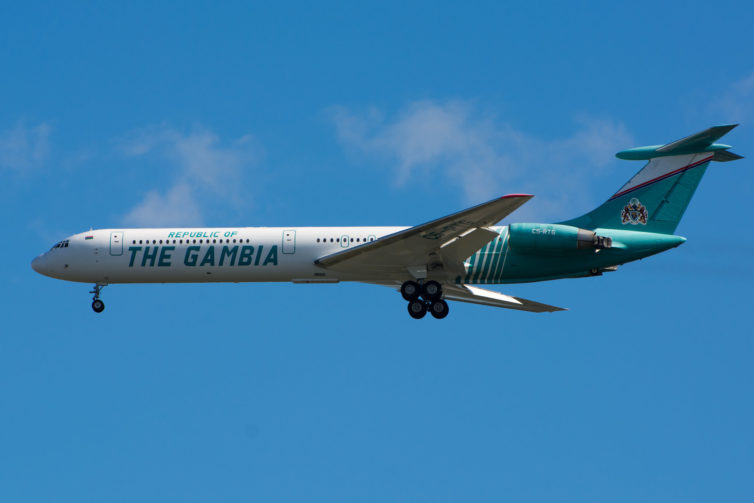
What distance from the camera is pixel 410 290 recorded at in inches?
1539

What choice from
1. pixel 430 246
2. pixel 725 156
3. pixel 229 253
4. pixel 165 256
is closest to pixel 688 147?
pixel 725 156

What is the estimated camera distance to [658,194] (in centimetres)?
3869

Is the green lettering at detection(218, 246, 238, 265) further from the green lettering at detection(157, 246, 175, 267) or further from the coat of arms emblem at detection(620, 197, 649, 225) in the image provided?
the coat of arms emblem at detection(620, 197, 649, 225)

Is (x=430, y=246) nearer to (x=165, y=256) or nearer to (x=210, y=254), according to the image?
(x=210, y=254)

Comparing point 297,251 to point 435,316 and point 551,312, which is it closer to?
point 435,316

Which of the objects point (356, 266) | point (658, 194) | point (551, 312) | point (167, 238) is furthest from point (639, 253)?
point (167, 238)

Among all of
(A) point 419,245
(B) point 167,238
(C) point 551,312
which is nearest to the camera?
(A) point 419,245

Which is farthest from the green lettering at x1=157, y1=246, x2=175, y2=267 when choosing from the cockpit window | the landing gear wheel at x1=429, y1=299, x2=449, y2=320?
the landing gear wheel at x1=429, y1=299, x2=449, y2=320

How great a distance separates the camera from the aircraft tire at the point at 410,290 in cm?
3903

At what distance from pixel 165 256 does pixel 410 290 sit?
29.6 ft

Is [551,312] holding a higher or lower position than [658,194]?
lower

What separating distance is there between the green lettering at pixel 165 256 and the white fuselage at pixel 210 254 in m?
0.04

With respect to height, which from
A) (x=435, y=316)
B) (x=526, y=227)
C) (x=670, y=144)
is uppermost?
(x=670, y=144)

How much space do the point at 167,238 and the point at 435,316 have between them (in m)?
10.2
